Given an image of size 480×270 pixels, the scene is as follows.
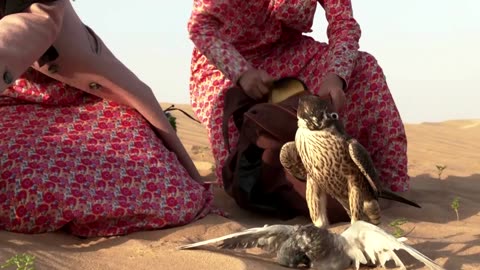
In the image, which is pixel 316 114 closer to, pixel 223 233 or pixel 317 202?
pixel 317 202

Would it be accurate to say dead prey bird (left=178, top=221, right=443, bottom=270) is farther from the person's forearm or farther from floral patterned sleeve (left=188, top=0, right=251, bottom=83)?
floral patterned sleeve (left=188, top=0, right=251, bottom=83)

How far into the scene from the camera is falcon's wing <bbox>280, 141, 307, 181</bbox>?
2.89m

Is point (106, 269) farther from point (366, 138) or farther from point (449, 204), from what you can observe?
point (449, 204)

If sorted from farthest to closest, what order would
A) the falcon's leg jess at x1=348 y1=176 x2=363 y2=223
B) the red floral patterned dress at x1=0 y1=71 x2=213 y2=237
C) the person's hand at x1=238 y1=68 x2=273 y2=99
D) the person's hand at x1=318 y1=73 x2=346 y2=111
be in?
the person's hand at x1=238 y1=68 x2=273 y2=99 → the person's hand at x1=318 y1=73 x2=346 y2=111 → the red floral patterned dress at x1=0 y1=71 x2=213 y2=237 → the falcon's leg jess at x1=348 y1=176 x2=363 y2=223

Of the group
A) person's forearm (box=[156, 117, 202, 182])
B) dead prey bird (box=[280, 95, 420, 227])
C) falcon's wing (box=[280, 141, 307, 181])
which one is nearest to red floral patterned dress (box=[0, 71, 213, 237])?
person's forearm (box=[156, 117, 202, 182])

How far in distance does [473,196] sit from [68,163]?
284 cm

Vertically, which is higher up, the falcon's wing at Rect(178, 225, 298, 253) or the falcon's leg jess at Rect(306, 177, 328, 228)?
the falcon's leg jess at Rect(306, 177, 328, 228)

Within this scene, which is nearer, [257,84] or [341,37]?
[257,84]

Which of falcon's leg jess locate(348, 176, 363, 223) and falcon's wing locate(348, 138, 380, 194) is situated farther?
falcon's leg jess locate(348, 176, 363, 223)

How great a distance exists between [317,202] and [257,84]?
1154 millimetres

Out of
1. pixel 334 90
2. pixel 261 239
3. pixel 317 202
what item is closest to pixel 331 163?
pixel 317 202

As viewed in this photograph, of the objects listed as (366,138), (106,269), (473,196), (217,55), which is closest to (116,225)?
(106,269)

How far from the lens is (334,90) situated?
145 inches

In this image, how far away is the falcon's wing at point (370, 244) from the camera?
248cm
